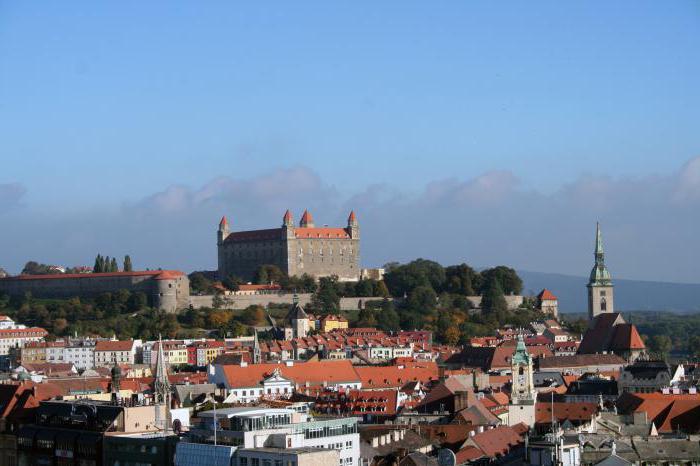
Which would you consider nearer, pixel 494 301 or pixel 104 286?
pixel 494 301

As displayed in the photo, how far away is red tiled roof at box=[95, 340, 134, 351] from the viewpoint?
10529 cm

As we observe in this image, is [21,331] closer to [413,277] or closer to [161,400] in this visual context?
[413,277]

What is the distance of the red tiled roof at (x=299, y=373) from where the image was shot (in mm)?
73875

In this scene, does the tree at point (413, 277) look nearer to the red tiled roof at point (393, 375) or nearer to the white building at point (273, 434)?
the red tiled roof at point (393, 375)

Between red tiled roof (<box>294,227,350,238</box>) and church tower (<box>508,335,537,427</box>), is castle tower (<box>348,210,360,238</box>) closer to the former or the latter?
red tiled roof (<box>294,227,350,238</box>)

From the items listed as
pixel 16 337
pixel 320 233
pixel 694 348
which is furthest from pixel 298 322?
pixel 694 348

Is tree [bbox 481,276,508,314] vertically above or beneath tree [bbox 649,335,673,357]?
above

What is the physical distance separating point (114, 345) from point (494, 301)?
36.6 metres

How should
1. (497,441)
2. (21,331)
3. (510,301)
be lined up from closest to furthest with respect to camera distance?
1. (497,441)
2. (21,331)
3. (510,301)

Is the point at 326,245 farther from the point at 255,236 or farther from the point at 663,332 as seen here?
the point at 663,332

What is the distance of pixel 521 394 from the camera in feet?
Answer: 208

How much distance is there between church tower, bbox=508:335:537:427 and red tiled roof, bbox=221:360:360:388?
14.3 m

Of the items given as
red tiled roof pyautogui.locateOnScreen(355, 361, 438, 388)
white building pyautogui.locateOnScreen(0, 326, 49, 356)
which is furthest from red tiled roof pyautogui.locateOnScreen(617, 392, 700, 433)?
white building pyautogui.locateOnScreen(0, 326, 49, 356)

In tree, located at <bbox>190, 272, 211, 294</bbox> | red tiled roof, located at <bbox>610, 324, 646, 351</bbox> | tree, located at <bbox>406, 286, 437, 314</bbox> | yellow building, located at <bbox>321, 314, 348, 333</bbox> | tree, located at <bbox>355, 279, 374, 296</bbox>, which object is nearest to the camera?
red tiled roof, located at <bbox>610, 324, 646, 351</bbox>
